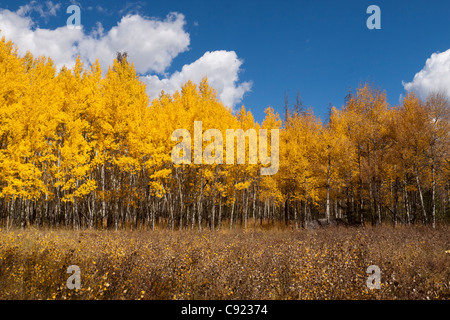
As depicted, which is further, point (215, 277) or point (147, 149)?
point (147, 149)

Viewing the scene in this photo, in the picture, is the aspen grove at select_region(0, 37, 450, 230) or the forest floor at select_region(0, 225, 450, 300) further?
the aspen grove at select_region(0, 37, 450, 230)

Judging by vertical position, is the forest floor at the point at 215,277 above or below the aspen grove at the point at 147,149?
below

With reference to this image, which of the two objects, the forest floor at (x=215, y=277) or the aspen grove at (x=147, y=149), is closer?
the forest floor at (x=215, y=277)

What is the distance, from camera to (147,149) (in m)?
14.9

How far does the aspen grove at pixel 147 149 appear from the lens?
13961mm

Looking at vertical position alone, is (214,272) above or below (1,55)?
below

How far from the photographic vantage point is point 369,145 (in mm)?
21281

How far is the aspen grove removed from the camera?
14.0m

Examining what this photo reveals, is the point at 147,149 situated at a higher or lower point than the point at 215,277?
higher

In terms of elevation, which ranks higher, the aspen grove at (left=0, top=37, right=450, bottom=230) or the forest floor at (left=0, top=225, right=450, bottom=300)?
the aspen grove at (left=0, top=37, right=450, bottom=230)
